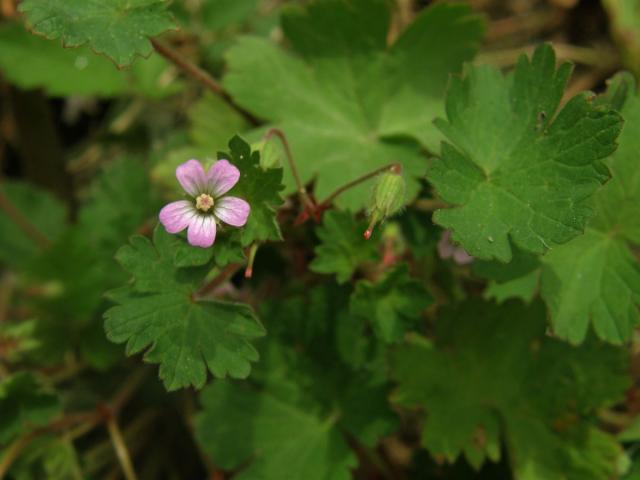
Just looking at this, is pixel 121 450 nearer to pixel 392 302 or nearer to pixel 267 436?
pixel 267 436

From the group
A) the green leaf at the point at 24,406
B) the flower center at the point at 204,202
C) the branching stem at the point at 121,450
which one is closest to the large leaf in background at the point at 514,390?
the flower center at the point at 204,202

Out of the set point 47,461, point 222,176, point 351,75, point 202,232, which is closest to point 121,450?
point 47,461

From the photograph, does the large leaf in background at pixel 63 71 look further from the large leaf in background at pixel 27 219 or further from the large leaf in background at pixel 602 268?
the large leaf in background at pixel 602 268

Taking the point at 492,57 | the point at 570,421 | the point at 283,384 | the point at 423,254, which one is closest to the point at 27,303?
the point at 283,384

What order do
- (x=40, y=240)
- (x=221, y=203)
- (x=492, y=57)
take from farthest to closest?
1. (x=492, y=57)
2. (x=40, y=240)
3. (x=221, y=203)

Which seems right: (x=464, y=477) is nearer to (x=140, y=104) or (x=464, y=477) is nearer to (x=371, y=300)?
(x=371, y=300)

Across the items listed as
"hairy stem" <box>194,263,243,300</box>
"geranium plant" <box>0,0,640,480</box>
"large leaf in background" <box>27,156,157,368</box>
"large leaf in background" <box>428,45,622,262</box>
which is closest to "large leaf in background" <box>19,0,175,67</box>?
"geranium plant" <box>0,0,640,480</box>
